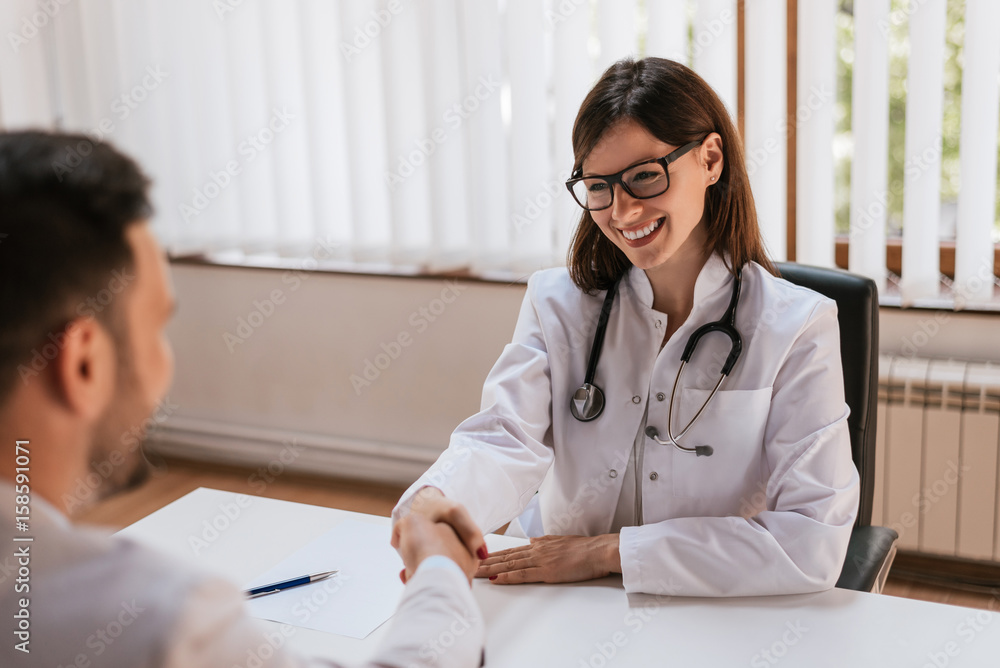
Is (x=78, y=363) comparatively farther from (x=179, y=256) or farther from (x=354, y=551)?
(x=179, y=256)

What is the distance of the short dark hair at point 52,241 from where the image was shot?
0.62 metres

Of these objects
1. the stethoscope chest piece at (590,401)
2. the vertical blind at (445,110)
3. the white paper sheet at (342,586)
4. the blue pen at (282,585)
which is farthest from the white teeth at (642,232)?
the vertical blind at (445,110)

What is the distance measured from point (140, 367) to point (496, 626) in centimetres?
66

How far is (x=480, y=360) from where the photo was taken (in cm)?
313

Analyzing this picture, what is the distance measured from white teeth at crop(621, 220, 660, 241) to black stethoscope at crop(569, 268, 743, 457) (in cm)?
15

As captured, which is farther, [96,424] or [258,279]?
[258,279]

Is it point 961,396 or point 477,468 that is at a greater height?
point 477,468

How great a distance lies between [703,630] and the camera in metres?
1.16

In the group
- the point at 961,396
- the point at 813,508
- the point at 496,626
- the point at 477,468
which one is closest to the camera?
the point at 496,626

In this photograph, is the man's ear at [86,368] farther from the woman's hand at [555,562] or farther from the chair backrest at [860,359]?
the chair backrest at [860,359]

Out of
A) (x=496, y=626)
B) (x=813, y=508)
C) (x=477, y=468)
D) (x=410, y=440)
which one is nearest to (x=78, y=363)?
(x=496, y=626)

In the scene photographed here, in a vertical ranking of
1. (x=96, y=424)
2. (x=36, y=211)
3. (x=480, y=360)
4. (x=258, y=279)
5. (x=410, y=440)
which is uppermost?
(x=36, y=211)

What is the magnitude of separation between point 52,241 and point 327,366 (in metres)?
2.80

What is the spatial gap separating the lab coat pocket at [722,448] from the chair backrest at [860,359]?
0.65 feet
